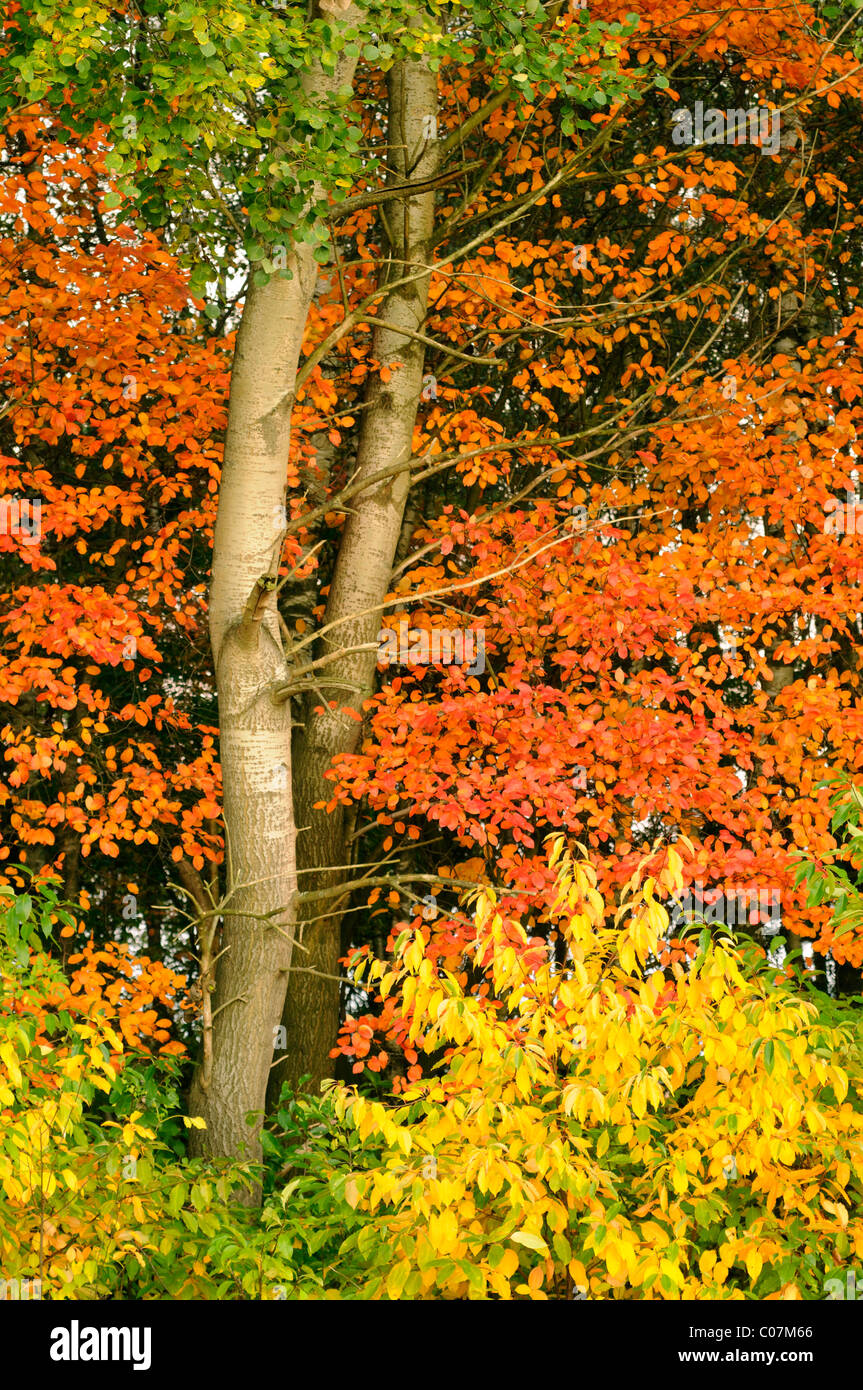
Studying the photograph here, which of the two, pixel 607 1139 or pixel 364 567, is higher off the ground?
pixel 364 567

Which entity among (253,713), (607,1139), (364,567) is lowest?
(607,1139)

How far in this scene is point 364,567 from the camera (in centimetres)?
828

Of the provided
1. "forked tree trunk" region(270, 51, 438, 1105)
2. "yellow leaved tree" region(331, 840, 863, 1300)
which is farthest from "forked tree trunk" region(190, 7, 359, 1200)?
"yellow leaved tree" region(331, 840, 863, 1300)

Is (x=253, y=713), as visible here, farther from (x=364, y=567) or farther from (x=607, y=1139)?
(x=607, y=1139)

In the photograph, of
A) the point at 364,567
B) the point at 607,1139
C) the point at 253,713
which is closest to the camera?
the point at 607,1139

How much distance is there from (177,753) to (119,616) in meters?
2.01

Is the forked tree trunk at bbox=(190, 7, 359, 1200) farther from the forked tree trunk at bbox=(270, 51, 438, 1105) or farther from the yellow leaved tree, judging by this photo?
the yellow leaved tree

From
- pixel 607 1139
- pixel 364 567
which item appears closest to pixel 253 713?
pixel 364 567

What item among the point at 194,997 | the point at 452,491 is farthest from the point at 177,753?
the point at 452,491

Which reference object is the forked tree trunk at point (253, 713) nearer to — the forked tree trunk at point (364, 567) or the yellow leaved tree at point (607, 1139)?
the forked tree trunk at point (364, 567)

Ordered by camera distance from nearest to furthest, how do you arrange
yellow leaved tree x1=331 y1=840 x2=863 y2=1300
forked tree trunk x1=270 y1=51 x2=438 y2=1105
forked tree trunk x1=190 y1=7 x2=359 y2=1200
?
yellow leaved tree x1=331 y1=840 x2=863 y2=1300 < forked tree trunk x1=190 y1=7 x2=359 y2=1200 < forked tree trunk x1=270 y1=51 x2=438 y2=1105

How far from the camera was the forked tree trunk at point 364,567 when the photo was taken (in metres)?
8.17

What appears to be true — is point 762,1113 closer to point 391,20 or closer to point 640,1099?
point 640,1099

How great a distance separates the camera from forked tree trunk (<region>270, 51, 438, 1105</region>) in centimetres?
817
